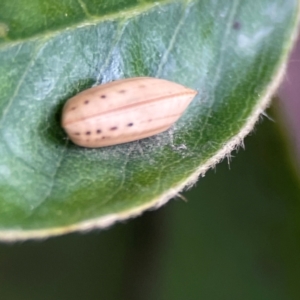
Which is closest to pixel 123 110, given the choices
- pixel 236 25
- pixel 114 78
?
pixel 114 78

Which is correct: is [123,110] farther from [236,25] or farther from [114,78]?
[236,25]

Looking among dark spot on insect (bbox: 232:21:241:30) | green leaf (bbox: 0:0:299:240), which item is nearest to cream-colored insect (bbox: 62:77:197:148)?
green leaf (bbox: 0:0:299:240)

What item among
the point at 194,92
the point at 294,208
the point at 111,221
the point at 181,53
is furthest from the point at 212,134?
the point at 294,208

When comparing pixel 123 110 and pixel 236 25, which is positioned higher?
pixel 236 25

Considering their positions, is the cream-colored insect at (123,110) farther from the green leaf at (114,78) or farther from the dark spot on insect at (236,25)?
the dark spot on insect at (236,25)

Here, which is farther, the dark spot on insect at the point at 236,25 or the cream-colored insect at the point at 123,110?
the dark spot on insect at the point at 236,25

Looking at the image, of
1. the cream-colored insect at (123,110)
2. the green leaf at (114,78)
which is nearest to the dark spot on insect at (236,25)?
the green leaf at (114,78)
